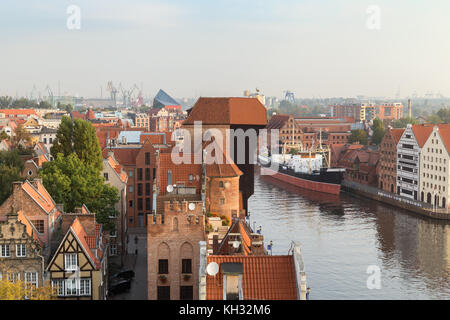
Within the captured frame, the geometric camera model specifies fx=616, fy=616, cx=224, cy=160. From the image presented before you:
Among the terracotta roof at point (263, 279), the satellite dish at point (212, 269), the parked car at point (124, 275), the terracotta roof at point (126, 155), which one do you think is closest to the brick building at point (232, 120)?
the terracotta roof at point (126, 155)

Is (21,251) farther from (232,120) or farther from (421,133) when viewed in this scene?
(421,133)

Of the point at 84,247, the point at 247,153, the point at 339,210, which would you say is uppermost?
the point at 247,153

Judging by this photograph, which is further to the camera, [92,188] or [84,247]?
[92,188]

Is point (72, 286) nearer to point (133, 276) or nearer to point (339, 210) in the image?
point (133, 276)

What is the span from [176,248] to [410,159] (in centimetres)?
5360

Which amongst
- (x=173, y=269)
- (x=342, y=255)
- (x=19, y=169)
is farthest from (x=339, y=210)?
(x=173, y=269)

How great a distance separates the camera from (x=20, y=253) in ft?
78.0

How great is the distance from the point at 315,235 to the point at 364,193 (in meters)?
27.8

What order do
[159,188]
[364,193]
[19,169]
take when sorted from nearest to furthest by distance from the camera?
[159,188], [19,169], [364,193]

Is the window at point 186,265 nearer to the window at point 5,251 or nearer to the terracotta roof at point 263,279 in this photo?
the window at point 5,251

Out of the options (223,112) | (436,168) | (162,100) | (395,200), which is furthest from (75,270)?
(162,100)
